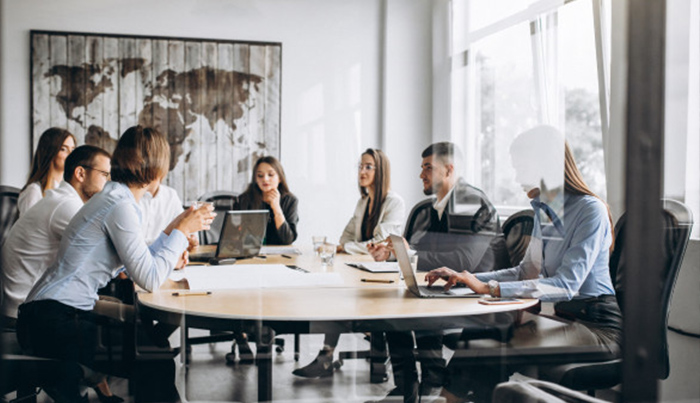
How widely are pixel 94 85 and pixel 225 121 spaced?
595mm

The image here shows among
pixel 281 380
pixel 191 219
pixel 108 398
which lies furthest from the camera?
pixel 281 380

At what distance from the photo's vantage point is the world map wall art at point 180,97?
252 centimetres

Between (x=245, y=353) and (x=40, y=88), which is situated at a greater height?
(x=40, y=88)

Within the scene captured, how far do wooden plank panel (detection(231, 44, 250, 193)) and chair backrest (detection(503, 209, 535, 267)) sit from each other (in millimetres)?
1283

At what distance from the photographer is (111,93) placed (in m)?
2.66

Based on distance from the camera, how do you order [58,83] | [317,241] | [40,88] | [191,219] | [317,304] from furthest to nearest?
1. [317,241]
2. [58,83]
3. [40,88]
4. [191,219]
5. [317,304]

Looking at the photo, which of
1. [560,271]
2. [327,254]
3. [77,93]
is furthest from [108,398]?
[560,271]

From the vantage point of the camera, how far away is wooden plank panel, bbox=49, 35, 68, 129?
2436 millimetres

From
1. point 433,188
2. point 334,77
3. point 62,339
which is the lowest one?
point 62,339

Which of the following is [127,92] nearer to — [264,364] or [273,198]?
[273,198]

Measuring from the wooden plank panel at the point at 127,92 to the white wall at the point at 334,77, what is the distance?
184 millimetres

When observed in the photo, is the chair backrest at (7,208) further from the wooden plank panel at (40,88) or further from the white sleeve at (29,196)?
the wooden plank panel at (40,88)

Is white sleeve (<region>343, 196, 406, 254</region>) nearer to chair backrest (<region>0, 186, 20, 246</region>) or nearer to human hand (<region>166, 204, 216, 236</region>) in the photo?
human hand (<region>166, 204, 216, 236</region>)

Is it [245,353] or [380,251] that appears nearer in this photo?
[245,353]
